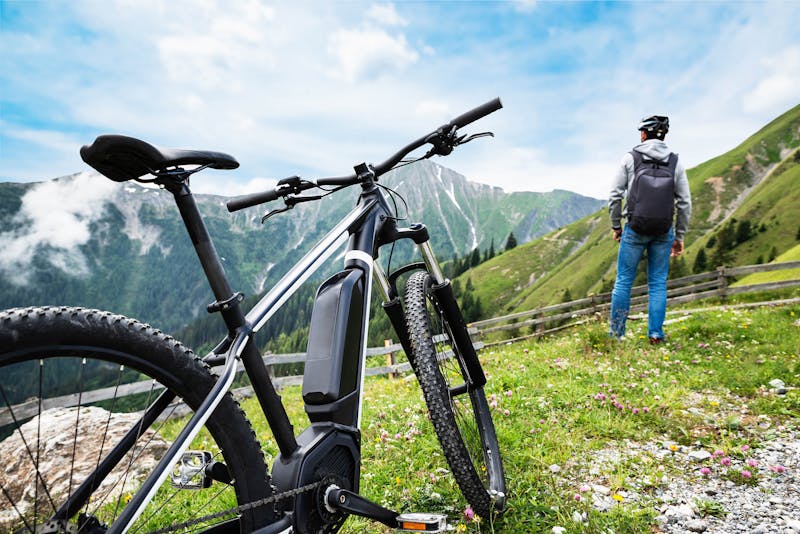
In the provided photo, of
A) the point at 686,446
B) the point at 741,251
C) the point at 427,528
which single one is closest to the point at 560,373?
the point at 686,446

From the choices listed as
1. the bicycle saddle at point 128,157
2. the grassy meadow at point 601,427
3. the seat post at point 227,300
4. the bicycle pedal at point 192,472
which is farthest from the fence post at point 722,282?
the bicycle saddle at point 128,157

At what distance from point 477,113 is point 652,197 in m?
5.01

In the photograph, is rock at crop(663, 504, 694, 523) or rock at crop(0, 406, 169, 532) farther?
rock at crop(0, 406, 169, 532)

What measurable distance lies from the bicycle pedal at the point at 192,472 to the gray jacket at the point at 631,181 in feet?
22.5

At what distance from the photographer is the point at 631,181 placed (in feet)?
23.1

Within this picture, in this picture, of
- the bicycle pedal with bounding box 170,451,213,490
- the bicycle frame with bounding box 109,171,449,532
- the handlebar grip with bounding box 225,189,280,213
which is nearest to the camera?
the bicycle frame with bounding box 109,171,449,532

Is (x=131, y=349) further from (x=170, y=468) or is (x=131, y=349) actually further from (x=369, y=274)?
(x=369, y=274)

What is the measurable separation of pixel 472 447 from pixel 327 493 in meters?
1.66

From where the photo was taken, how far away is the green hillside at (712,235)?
253 ft

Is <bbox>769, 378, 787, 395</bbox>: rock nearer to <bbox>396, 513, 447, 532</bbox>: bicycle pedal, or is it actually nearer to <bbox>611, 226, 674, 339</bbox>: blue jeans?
<bbox>611, 226, 674, 339</bbox>: blue jeans

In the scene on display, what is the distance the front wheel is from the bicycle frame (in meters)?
0.39

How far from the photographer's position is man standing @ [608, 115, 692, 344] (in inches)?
265

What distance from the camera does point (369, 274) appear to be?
2.62 m

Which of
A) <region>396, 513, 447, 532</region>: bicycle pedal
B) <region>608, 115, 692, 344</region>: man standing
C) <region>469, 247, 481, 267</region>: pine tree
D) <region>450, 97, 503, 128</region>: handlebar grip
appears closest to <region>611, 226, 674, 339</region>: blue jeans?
<region>608, 115, 692, 344</region>: man standing
